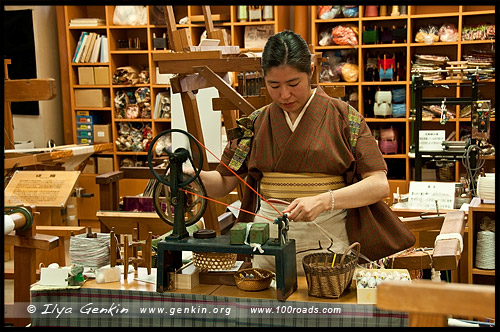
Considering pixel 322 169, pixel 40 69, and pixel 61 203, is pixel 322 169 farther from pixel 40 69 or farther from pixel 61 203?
pixel 40 69

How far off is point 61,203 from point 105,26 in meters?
2.86

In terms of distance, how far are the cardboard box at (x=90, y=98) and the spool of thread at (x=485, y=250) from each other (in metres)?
4.64

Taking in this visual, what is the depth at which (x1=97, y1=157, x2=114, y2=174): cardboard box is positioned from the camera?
6988 millimetres

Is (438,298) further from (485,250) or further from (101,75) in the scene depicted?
(101,75)

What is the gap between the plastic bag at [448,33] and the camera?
6020 mm

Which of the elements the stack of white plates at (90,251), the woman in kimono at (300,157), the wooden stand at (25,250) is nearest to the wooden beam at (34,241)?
the wooden stand at (25,250)

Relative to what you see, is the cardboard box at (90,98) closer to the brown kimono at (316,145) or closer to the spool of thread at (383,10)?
the spool of thread at (383,10)

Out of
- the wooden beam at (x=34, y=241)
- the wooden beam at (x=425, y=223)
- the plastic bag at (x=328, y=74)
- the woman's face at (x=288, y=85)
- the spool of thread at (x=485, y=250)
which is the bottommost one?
the spool of thread at (x=485, y=250)

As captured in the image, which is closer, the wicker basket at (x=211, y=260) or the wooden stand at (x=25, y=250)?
the wicker basket at (x=211, y=260)

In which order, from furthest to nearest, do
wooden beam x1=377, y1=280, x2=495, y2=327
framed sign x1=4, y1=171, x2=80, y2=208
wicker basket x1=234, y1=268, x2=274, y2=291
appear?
framed sign x1=4, y1=171, x2=80, y2=208 → wicker basket x1=234, y1=268, x2=274, y2=291 → wooden beam x1=377, y1=280, x2=495, y2=327

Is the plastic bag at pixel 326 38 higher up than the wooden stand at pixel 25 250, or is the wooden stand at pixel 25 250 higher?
the plastic bag at pixel 326 38

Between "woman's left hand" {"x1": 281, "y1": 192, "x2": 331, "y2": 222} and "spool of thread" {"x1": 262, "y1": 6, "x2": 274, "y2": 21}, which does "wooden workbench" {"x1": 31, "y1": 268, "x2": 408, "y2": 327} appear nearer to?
"woman's left hand" {"x1": 281, "y1": 192, "x2": 331, "y2": 222}

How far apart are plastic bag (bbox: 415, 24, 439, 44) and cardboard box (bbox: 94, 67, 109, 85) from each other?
3383 millimetres

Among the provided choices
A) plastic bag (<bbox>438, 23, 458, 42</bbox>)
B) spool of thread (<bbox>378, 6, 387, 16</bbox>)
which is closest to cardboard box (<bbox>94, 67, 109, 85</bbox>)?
spool of thread (<bbox>378, 6, 387, 16</bbox>)
